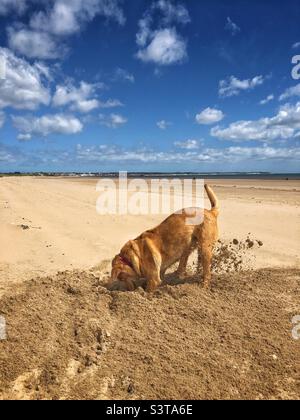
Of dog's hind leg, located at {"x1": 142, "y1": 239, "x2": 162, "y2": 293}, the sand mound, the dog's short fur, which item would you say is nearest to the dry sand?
the sand mound

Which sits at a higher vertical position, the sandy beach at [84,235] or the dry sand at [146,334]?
the sandy beach at [84,235]

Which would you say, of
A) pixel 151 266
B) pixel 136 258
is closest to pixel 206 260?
pixel 151 266

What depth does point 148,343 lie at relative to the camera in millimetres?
4855

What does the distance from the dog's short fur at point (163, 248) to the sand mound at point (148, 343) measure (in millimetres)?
316

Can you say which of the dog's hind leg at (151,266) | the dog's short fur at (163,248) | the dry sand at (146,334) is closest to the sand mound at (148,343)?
the dry sand at (146,334)

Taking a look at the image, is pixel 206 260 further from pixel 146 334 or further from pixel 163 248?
pixel 146 334

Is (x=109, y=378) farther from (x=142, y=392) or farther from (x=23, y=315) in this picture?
(x=23, y=315)

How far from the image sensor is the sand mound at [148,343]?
4.11 metres

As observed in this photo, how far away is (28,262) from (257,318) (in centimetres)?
533

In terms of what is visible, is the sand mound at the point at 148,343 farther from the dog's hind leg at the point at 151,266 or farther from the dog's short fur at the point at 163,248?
the dog's short fur at the point at 163,248

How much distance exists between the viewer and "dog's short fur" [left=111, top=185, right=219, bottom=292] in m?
6.31
